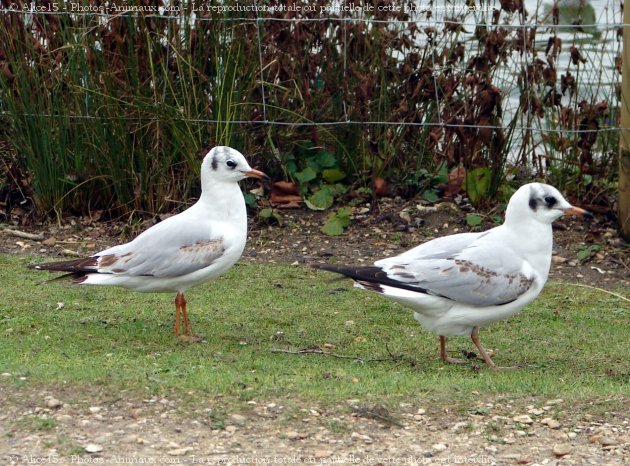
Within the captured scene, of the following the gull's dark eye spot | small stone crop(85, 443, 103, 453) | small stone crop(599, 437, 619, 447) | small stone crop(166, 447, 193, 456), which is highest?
the gull's dark eye spot

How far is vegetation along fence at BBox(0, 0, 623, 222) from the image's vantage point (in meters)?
8.18

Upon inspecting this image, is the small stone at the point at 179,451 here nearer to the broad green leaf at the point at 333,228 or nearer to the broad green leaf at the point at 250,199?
the broad green leaf at the point at 333,228

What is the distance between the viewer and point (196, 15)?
8.20 meters

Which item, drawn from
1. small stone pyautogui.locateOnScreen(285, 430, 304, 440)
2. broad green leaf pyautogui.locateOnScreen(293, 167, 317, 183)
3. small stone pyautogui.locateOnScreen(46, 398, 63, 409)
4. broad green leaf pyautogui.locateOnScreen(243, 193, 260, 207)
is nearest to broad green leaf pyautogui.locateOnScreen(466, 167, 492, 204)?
broad green leaf pyautogui.locateOnScreen(293, 167, 317, 183)

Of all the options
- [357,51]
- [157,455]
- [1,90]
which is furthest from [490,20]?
[157,455]

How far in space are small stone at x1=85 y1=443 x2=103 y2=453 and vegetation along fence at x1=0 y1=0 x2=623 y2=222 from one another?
163 inches

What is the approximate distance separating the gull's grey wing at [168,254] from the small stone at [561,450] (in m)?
2.35

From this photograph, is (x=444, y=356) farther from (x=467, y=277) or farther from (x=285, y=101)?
(x=285, y=101)

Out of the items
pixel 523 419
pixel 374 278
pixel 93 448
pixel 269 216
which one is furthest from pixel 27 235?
pixel 523 419

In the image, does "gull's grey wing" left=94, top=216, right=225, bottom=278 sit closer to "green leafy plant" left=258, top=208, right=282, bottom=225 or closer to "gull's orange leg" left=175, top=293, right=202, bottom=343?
"gull's orange leg" left=175, top=293, right=202, bottom=343

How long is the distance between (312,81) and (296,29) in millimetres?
421

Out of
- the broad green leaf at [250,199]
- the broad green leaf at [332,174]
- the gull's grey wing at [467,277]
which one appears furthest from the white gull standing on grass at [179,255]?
the broad green leaf at [332,174]

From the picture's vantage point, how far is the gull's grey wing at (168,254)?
19.8ft

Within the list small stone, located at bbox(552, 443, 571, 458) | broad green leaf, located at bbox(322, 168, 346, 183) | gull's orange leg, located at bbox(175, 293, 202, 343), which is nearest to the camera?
small stone, located at bbox(552, 443, 571, 458)
